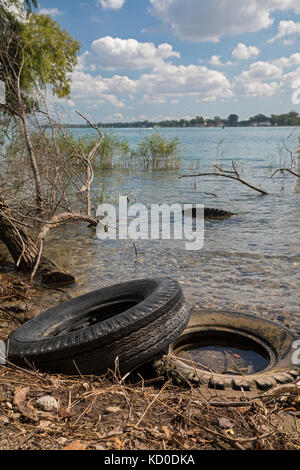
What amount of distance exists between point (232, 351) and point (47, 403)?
2.14 metres

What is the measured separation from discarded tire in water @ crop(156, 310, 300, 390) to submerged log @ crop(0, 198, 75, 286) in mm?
2750

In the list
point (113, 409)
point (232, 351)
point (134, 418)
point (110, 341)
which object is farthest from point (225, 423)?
point (232, 351)

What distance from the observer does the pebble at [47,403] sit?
257 centimetres

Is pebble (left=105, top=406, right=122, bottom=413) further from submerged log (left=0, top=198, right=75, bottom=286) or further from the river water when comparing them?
submerged log (left=0, top=198, right=75, bottom=286)

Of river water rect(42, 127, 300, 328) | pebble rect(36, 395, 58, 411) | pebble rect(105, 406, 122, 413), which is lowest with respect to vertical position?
river water rect(42, 127, 300, 328)

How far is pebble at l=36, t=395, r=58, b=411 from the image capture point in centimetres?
257

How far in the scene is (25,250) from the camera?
6605 millimetres

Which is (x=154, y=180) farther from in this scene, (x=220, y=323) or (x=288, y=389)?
(x=288, y=389)

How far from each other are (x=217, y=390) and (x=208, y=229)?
716cm

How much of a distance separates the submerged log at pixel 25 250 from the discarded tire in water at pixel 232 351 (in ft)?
9.02

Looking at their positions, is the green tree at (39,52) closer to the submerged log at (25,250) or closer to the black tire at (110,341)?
the submerged log at (25,250)

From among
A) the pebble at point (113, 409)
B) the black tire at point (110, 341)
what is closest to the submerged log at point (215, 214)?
the black tire at point (110, 341)

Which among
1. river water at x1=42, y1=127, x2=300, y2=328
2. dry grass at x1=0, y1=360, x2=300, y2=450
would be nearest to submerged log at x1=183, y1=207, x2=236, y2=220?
river water at x1=42, y1=127, x2=300, y2=328

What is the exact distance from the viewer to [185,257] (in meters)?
7.61
